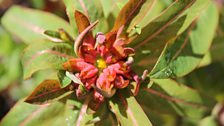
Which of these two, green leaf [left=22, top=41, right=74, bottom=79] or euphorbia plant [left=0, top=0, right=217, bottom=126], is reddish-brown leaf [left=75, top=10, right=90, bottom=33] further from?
green leaf [left=22, top=41, right=74, bottom=79]

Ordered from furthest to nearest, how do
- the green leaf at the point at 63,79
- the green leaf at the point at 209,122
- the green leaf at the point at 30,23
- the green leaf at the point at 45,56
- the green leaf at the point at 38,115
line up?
the green leaf at the point at 209,122 → the green leaf at the point at 30,23 → the green leaf at the point at 38,115 → the green leaf at the point at 45,56 → the green leaf at the point at 63,79

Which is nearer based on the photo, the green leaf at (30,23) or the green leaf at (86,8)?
the green leaf at (86,8)

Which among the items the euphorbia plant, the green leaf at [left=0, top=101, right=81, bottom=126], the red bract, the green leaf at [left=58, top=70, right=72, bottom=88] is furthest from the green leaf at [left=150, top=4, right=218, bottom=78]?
the green leaf at [left=0, top=101, right=81, bottom=126]

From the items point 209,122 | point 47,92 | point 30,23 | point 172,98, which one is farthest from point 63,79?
point 209,122

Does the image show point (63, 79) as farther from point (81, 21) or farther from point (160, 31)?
point (160, 31)

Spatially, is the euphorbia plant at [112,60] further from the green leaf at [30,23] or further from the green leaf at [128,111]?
the green leaf at [30,23]

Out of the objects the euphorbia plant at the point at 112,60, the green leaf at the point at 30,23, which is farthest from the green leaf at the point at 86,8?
the green leaf at the point at 30,23
